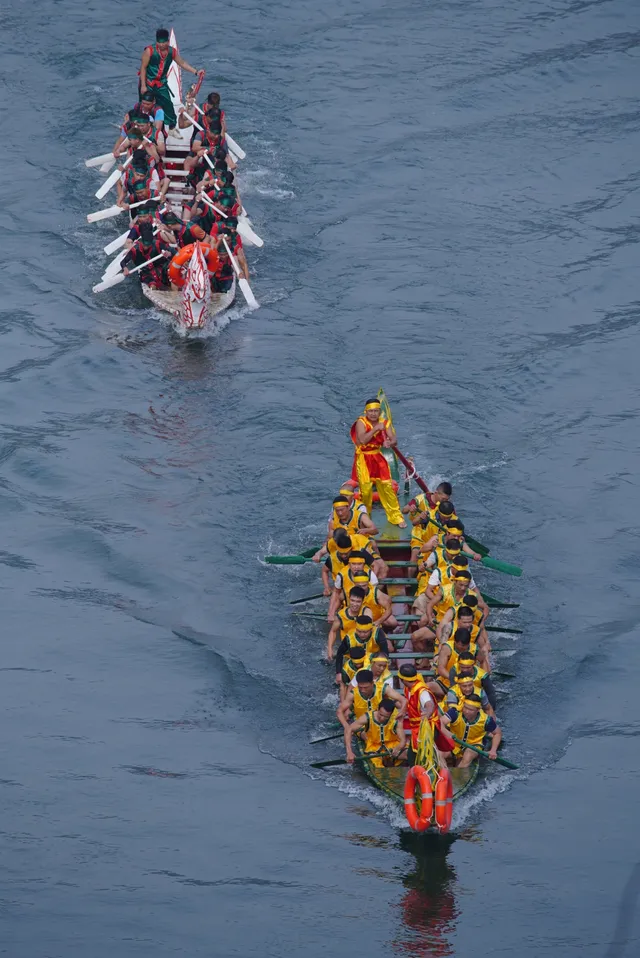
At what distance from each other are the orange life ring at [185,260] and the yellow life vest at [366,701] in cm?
1411

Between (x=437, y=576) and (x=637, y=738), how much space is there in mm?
3762

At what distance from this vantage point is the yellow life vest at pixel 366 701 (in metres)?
25.4

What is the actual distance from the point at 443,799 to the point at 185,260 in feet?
54.4

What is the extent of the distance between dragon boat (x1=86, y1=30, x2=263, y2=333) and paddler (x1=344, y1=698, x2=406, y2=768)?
13.6 metres

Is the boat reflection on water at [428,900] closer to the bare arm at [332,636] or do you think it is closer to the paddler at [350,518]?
the bare arm at [332,636]

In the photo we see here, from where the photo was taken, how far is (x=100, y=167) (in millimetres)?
44531

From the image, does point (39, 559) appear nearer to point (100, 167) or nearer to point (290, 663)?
point (290, 663)

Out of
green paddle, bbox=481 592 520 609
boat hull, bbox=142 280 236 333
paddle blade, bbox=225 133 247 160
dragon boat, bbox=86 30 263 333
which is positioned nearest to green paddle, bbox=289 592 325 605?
green paddle, bbox=481 592 520 609

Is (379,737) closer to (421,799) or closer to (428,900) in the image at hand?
(421,799)

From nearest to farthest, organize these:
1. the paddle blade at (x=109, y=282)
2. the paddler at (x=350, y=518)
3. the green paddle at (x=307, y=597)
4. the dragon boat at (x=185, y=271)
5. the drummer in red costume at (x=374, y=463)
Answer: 1. the paddler at (x=350, y=518)
2. the green paddle at (x=307, y=597)
3. the drummer in red costume at (x=374, y=463)
4. the dragon boat at (x=185, y=271)
5. the paddle blade at (x=109, y=282)

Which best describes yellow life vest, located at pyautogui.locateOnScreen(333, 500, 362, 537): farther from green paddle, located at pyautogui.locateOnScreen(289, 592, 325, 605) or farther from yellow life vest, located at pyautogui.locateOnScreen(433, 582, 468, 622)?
yellow life vest, located at pyautogui.locateOnScreen(433, 582, 468, 622)

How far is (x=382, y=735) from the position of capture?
25.3m

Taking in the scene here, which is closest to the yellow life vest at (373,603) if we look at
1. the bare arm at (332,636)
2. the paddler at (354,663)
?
the bare arm at (332,636)

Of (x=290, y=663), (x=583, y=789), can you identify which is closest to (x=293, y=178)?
(x=290, y=663)
